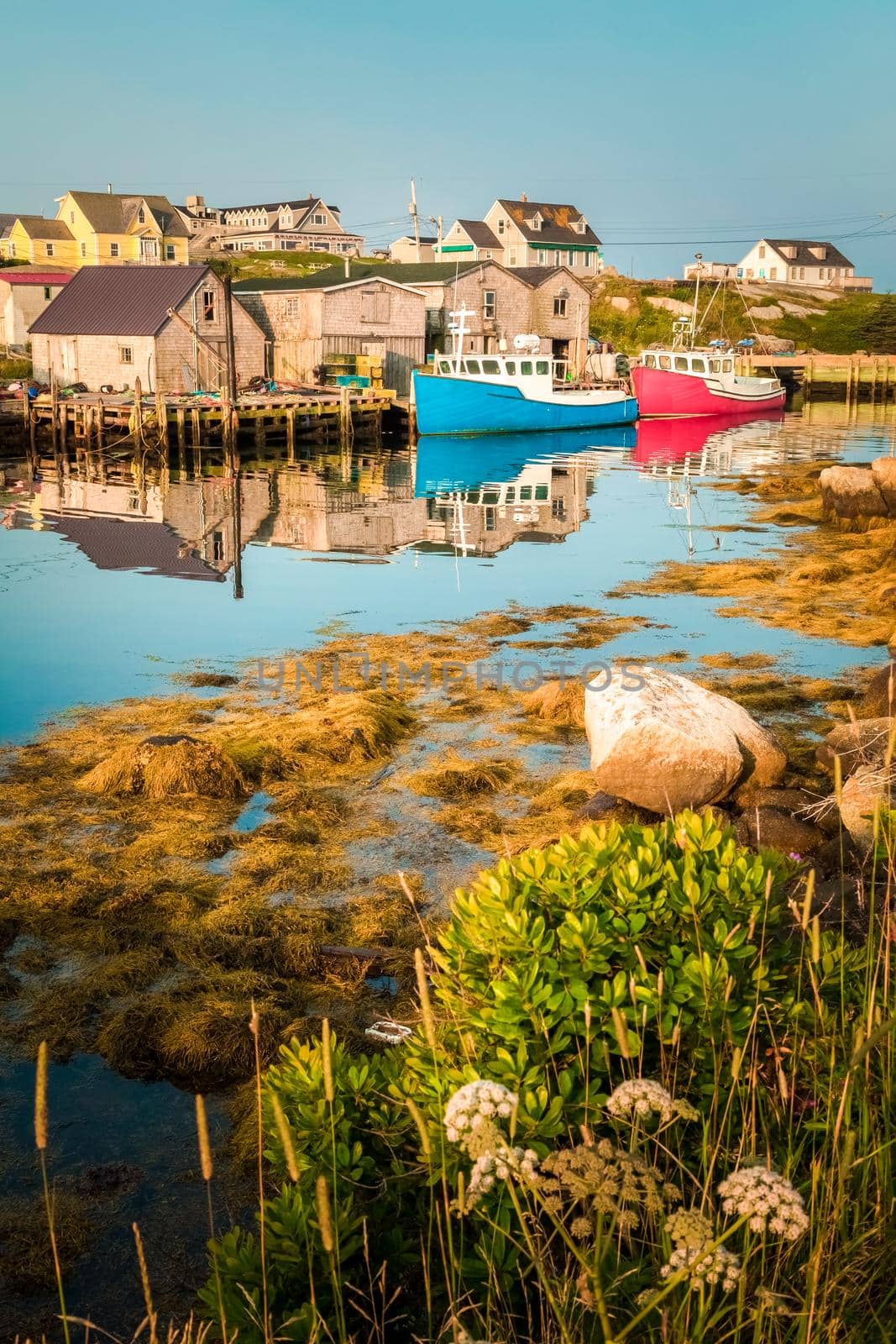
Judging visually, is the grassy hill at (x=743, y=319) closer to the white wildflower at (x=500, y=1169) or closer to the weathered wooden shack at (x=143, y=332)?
the weathered wooden shack at (x=143, y=332)

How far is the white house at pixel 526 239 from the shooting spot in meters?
93.7

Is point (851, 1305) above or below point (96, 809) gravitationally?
above

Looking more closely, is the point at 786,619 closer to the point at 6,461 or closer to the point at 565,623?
the point at 565,623

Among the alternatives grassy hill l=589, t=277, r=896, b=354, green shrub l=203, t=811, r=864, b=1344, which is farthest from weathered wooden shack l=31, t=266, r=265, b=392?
green shrub l=203, t=811, r=864, b=1344

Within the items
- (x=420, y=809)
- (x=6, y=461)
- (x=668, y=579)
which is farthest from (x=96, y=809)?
(x=6, y=461)

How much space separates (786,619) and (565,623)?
3126 millimetres

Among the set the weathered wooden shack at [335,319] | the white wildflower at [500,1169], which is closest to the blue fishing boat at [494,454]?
the weathered wooden shack at [335,319]

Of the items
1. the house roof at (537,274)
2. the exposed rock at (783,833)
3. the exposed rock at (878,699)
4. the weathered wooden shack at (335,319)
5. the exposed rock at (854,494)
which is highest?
the house roof at (537,274)

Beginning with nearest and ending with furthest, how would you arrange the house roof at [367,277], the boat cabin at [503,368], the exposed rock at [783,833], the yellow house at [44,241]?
the exposed rock at [783,833] < the boat cabin at [503,368] < the house roof at [367,277] < the yellow house at [44,241]

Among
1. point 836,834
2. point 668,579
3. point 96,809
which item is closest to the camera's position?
point 836,834

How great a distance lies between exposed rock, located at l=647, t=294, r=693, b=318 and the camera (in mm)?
89688

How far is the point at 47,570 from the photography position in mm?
22719

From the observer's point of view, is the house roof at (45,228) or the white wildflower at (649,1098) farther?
the house roof at (45,228)

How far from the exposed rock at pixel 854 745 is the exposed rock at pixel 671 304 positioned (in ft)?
275
